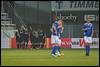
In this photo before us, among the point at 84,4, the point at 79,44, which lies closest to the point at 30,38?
the point at 79,44

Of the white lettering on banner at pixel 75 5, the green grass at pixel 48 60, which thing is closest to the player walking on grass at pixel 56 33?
the green grass at pixel 48 60

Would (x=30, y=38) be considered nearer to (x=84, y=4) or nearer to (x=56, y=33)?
(x=84, y=4)

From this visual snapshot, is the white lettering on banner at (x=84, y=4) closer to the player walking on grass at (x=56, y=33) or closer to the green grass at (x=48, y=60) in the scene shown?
the green grass at (x=48, y=60)

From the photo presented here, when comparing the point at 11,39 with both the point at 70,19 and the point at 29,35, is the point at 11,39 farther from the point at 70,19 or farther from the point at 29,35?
the point at 70,19

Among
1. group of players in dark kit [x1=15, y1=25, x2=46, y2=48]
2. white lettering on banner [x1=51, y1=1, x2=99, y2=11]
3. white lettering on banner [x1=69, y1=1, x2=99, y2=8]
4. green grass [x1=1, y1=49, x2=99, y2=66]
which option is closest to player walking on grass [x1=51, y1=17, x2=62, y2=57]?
green grass [x1=1, y1=49, x2=99, y2=66]

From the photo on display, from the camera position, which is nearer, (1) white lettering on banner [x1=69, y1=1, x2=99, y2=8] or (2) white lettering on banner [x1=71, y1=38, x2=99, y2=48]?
(2) white lettering on banner [x1=71, y1=38, x2=99, y2=48]

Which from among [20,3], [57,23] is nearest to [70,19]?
[20,3]

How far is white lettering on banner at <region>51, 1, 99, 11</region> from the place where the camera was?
43812 millimetres

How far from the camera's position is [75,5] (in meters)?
44.8

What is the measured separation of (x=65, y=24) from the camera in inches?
1694

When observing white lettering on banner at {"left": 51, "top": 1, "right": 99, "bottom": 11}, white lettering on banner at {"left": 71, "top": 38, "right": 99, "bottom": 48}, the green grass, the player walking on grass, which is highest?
white lettering on banner at {"left": 51, "top": 1, "right": 99, "bottom": 11}

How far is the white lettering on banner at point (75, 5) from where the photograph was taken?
43812 mm

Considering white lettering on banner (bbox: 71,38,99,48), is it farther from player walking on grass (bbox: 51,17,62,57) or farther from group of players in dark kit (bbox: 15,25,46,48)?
player walking on grass (bbox: 51,17,62,57)

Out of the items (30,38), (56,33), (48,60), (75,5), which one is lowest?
(30,38)
